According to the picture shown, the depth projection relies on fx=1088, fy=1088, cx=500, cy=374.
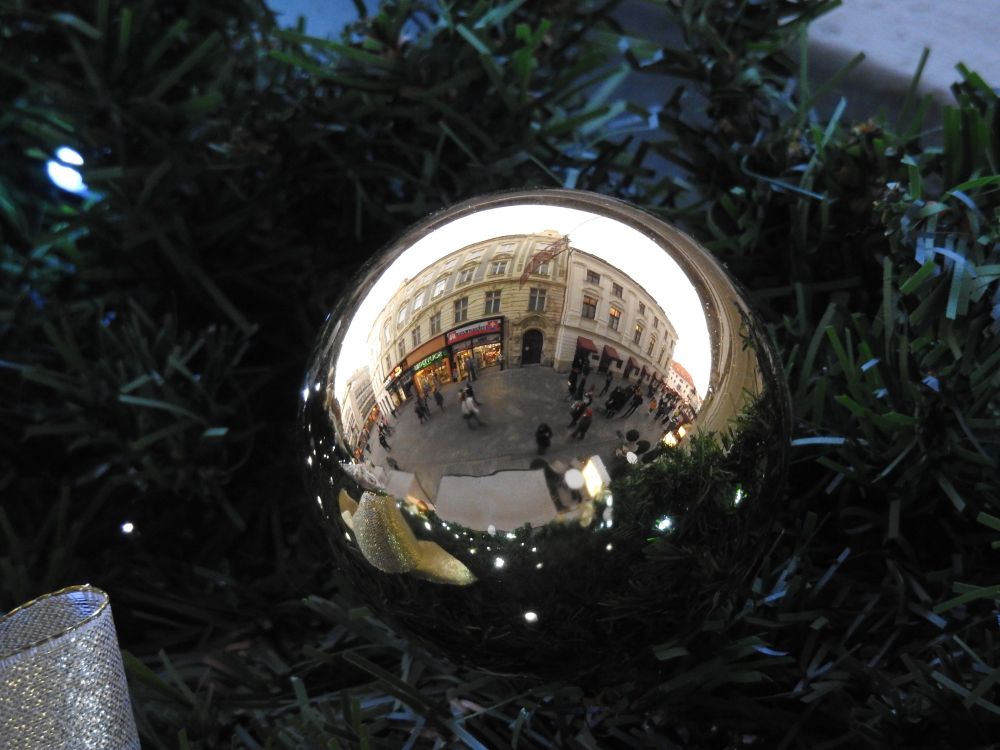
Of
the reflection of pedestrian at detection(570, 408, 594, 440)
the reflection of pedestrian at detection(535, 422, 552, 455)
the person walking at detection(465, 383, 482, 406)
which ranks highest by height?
the person walking at detection(465, 383, 482, 406)

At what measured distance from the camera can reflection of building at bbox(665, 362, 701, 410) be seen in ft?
0.97

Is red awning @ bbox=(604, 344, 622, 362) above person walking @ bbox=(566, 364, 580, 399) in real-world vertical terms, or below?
above

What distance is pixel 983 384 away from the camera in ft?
1.17

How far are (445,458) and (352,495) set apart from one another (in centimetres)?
4

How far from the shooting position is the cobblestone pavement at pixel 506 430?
0.29m

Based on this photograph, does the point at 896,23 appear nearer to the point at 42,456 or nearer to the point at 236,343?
the point at 236,343

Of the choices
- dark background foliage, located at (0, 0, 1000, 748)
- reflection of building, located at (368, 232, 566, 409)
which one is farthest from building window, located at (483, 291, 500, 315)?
dark background foliage, located at (0, 0, 1000, 748)

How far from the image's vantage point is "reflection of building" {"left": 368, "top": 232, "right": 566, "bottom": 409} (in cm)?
30

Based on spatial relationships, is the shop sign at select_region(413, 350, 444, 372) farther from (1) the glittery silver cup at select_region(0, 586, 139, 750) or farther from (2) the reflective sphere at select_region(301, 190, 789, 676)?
(1) the glittery silver cup at select_region(0, 586, 139, 750)

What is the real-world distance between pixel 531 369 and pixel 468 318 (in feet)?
0.08

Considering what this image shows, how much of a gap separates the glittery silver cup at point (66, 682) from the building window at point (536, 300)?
0.51 feet

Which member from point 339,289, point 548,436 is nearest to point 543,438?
point 548,436

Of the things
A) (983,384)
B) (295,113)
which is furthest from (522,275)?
(295,113)

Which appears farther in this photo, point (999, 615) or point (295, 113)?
point (295, 113)
